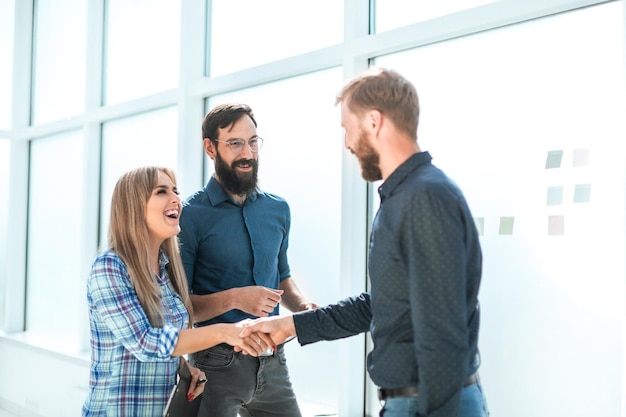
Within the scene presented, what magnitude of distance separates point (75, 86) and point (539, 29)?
11.7 feet

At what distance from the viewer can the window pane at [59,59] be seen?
186 inches

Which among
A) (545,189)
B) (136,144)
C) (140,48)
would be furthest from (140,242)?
(140,48)

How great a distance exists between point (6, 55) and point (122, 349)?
417 cm

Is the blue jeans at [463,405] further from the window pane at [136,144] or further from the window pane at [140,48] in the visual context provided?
the window pane at [140,48]

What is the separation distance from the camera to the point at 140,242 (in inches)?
80.4

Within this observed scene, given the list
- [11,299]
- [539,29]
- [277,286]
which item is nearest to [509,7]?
[539,29]

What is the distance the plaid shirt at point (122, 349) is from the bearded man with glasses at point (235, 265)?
0.27m

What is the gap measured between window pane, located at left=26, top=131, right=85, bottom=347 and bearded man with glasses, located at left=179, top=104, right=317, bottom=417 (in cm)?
233

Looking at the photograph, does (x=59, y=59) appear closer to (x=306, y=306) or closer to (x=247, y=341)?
(x=306, y=306)

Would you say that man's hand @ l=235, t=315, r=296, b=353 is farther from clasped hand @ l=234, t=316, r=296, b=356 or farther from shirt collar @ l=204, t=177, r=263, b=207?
shirt collar @ l=204, t=177, r=263, b=207

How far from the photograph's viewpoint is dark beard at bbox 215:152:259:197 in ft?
7.85

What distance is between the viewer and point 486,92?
2.33 meters

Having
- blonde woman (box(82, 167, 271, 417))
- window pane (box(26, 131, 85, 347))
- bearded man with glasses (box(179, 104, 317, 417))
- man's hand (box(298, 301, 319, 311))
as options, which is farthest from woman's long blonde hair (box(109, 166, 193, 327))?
window pane (box(26, 131, 85, 347))

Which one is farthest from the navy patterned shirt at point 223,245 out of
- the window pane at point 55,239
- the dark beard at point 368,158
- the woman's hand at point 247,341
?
the window pane at point 55,239
